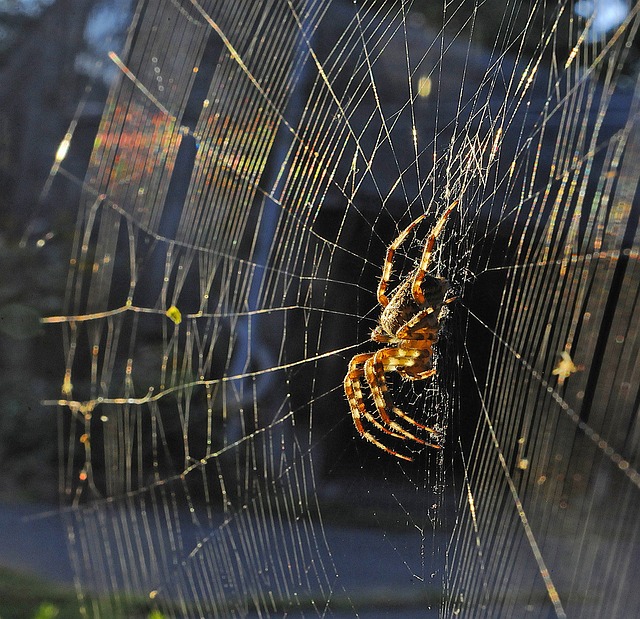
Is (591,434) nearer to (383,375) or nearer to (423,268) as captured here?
(423,268)

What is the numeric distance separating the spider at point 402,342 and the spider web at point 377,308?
95 millimetres

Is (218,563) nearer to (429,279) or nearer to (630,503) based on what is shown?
(429,279)

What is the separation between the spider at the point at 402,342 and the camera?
1952mm

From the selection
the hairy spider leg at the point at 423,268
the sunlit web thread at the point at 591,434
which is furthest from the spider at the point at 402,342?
the sunlit web thread at the point at 591,434

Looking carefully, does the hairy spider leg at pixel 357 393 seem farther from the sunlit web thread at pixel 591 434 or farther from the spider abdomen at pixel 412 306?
the sunlit web thread at pixel 591 434

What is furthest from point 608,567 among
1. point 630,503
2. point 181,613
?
point 181,613

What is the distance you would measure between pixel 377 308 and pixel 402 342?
45 centimetres

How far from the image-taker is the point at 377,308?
8.26 ft

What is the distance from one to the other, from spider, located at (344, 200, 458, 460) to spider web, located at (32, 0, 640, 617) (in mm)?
95

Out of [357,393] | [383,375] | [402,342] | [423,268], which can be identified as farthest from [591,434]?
[357,393]

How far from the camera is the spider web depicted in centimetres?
150

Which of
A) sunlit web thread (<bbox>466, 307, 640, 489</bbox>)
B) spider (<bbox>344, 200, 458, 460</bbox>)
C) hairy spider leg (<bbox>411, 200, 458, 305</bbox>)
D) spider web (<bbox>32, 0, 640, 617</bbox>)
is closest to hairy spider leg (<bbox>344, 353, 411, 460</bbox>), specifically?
spider (<bbox>344, 200, 458, 460</bbox>)

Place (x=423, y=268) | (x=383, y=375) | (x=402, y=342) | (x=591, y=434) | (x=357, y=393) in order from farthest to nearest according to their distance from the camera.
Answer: (x=357, y=393), (x=383, y=375), (x=402, y=342), (x=423, y=268), (x=591, y=434)

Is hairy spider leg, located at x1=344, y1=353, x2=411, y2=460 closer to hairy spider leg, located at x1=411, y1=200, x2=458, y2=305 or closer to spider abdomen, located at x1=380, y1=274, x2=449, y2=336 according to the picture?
spider abdomen, located at x1=380, y1=274, x2=449, y2=336
